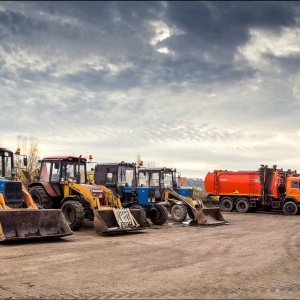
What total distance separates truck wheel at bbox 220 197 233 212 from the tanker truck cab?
12.3 feet

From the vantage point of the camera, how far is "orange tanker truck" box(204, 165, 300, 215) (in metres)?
25.0

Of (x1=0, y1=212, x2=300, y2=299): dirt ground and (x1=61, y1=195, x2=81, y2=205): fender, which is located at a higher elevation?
(x1=61, y1=195, x2=81, y2=205): fender

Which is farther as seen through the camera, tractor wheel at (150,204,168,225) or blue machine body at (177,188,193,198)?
blue machine body at (177,188,193,198)

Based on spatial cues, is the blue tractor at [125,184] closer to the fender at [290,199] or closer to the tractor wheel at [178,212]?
the tractor wheel at [178,212]

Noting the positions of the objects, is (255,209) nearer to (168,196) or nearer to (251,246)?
(168,196)

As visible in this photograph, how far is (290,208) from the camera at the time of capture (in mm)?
24781

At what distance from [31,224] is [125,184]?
6431 mm

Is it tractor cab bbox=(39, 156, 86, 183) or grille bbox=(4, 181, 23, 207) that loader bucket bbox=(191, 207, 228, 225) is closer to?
tractor cab bbox=(39, 156, 86, 183)

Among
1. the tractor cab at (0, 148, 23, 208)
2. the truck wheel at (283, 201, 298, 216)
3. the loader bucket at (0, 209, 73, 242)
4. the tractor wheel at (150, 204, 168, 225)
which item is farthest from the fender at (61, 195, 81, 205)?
the truck wheel at (283, 201, 298, 216)

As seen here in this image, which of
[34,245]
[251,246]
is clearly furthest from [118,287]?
[251,246]

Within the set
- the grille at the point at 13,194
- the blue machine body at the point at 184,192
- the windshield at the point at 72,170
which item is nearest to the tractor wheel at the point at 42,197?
the windshield at the point at 72,170

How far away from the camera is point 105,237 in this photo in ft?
41.1

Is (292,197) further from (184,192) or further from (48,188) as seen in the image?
(48,188)

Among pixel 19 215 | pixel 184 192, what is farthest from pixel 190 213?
pixel 19 215
